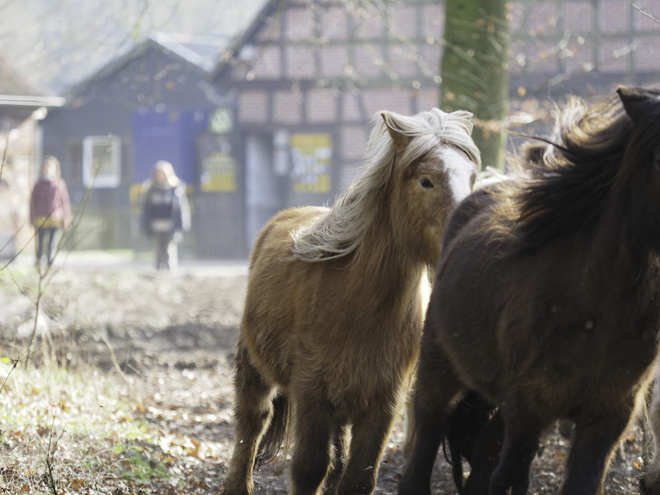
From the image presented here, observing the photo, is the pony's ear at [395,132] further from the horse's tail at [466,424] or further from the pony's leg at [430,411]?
the horse's tail at [466,424]

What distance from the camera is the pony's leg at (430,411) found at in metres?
3.73

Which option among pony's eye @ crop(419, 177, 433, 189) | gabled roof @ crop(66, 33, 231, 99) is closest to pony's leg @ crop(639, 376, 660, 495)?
pony's eye @ crop(419, 177, 433, 189)

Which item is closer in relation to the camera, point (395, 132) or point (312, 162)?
point (395, 132)

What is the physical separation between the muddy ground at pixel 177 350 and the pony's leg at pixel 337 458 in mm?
347

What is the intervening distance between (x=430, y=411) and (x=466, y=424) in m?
0.45

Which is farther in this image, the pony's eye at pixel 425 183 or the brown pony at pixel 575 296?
the pony's eye at pixel 425 183

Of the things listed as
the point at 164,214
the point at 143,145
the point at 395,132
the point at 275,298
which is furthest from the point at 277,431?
the point at 143,145

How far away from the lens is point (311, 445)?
407cm

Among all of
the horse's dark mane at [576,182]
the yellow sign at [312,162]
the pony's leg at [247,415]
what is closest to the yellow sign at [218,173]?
the yellow sign at [312,162]

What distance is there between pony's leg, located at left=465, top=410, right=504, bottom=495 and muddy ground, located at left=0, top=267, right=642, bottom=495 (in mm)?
1154

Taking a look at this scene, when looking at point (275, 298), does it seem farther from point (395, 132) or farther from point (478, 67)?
point (478, 67)

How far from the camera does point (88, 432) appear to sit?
5227 mm

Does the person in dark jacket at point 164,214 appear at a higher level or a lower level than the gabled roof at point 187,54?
lower

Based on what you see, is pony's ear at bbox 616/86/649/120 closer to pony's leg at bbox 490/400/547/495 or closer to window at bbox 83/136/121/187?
pony's leg at bbox 490/400/547/495
